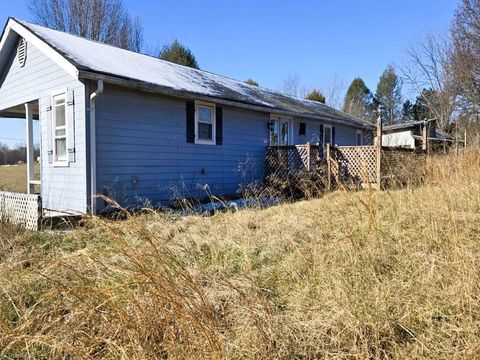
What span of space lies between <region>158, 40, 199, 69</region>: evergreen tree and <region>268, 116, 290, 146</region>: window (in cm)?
1678

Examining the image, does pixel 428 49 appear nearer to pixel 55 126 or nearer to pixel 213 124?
pixel 213 124

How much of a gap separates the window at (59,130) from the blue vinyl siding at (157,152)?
4.04 ft

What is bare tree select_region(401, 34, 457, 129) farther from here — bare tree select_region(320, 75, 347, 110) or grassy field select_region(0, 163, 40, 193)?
grassy field select_region(0, 163, 40, 193)

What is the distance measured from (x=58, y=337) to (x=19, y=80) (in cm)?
927

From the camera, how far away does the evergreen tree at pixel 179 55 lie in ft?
88.8

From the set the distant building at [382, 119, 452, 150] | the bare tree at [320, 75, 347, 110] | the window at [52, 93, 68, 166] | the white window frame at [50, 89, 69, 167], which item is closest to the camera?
the white window frame at [50, 89, 69, 167]

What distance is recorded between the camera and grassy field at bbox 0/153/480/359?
6.46 feet

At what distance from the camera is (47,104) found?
26.6ft

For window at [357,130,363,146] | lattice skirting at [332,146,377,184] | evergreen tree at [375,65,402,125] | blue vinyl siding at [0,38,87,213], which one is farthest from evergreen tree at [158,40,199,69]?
evergreen tree at [375,65,402,125]

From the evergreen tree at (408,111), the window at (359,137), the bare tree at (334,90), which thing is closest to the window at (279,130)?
the window at (359,137)

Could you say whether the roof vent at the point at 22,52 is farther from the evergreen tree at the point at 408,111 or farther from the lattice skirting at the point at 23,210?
the evergreen tree at the point at 408,111

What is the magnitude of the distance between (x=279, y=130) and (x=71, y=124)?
289 inches

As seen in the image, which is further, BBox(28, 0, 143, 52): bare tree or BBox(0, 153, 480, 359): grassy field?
BBox(28, 0, 143, 52): bare tree

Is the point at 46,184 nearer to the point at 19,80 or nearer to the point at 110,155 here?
the point at 110,155
